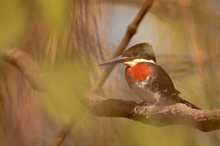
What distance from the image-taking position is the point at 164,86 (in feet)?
1.90

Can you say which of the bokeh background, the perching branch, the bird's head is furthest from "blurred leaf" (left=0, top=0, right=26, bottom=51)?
the bird's head

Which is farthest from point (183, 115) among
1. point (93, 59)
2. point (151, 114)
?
point (93, 59)

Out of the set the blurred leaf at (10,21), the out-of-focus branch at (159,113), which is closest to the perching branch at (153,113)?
the out-of-focus branch at (159,113)

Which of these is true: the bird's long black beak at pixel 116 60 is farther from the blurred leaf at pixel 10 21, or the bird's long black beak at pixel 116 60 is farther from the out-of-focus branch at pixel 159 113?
the blurred leaf at pixel 10 21

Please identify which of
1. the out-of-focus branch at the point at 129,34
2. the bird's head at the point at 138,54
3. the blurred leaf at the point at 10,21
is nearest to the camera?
the blurred leaf at the point at 10,21

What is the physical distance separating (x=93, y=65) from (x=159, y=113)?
0.40 ft

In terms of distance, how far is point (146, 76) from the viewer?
2.08 feet

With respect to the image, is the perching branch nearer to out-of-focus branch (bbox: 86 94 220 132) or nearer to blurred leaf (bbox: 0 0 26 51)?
out-of-focus branch (bbox: 86 94 220 132)

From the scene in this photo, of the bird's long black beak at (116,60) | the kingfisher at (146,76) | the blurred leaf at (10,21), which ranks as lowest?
the kingfisher at (146,76)

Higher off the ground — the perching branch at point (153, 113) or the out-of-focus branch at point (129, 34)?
the out-of-focus branch at point (129, 34)

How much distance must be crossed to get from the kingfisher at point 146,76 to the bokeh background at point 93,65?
1 centimetres

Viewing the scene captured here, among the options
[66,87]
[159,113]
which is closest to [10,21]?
[66,87]

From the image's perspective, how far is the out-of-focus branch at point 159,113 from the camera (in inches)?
15.7

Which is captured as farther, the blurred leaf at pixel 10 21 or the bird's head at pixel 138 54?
the bird's head at pixel 138 54
